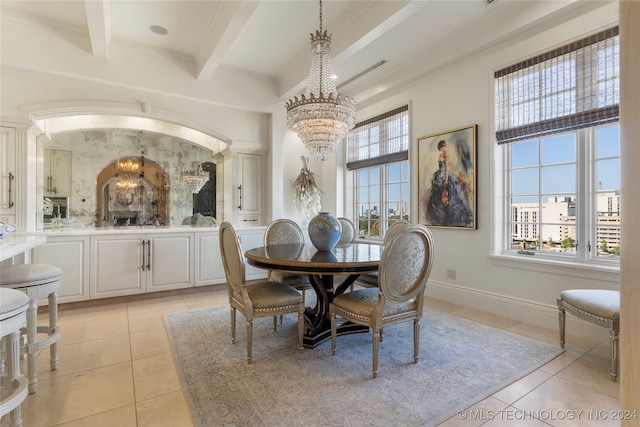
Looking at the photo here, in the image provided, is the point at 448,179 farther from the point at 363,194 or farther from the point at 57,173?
the point at 57,173

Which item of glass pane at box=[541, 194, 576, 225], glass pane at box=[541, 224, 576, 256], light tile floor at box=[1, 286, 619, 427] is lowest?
light tile floor at box=[1, 286, 619, 427]

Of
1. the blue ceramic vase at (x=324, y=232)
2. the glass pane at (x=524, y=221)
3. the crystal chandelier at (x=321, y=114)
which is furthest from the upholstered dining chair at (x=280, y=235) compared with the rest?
→ the glass pane at (x=524, y=221)

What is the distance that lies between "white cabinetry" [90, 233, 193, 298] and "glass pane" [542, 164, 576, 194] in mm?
4421

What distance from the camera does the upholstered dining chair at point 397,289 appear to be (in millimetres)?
2225

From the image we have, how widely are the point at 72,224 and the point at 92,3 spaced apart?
9.37ft

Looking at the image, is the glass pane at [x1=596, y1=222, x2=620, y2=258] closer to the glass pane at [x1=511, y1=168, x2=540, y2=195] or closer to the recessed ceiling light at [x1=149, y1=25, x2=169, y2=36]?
the glass pane at [x1=511, y1=168, x2=540, y2=195]

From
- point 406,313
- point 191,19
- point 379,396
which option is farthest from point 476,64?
point 379,396

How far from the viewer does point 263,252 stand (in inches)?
116

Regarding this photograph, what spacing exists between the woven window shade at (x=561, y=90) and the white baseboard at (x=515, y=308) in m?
1.76

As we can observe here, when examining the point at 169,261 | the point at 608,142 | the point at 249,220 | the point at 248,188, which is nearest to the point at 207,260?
the point at 169,261

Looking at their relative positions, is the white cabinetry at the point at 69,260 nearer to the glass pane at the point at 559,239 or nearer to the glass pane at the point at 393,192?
the glass pane at the point at 393,192

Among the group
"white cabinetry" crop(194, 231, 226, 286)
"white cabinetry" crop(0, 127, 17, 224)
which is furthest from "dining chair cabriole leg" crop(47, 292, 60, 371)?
"white cabinetry" crop(194, 231, 226, 286)

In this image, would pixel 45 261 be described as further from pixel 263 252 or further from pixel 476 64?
pixel 476 64

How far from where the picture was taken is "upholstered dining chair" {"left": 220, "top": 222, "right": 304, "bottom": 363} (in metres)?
2.47
